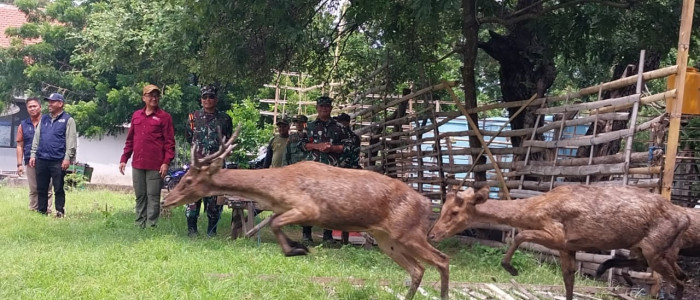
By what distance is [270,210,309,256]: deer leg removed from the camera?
6.17 metres

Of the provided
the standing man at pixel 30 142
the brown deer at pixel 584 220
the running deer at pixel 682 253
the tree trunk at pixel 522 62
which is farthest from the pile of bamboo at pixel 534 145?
the standing man at pixel 30 142

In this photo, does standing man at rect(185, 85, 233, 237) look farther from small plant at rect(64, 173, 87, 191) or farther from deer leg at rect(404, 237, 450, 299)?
→ small plant at rect(64, 173, 87, 191)

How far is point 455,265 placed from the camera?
9617mm

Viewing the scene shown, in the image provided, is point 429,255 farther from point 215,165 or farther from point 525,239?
point 215,165

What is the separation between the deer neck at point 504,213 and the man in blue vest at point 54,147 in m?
7.38

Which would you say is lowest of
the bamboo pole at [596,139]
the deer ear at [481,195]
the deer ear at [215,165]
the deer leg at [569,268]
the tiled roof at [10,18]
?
the deer leg at [569,268]

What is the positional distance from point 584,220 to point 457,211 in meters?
1.14

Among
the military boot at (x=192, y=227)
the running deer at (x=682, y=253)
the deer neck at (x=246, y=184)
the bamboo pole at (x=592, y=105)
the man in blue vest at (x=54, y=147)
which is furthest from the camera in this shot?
the man in blue vest at (x=54, y=147)

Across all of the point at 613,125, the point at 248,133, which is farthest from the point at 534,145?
the point at 248,133

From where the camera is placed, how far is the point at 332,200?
644 cm

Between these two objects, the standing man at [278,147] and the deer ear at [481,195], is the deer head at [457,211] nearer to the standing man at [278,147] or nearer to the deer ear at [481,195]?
the deer ear at [481,195]

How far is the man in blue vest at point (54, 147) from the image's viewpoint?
39.6ft

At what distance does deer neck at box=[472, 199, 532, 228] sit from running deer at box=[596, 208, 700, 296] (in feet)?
4.10

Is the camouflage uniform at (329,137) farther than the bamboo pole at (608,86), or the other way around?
the camouflage uniform at (329,137)
